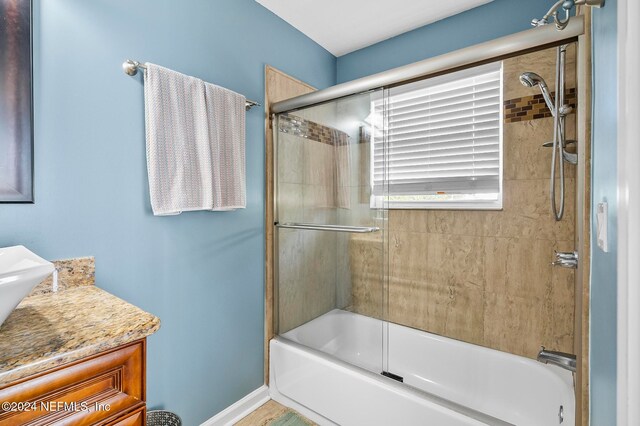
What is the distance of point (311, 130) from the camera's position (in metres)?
1.94

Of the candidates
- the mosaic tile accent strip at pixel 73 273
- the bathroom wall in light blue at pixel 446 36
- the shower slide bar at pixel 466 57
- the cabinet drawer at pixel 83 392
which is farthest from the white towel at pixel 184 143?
the bathroom wall in light blue at pixel 446 36

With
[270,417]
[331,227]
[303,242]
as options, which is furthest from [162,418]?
[331,227]

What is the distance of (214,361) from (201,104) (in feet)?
4.48

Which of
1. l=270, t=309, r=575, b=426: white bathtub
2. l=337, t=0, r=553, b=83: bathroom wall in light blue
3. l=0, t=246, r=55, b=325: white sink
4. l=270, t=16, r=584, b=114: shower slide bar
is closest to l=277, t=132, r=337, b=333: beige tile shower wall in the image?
l=270, t=309, r=575, b=426: white bathtub

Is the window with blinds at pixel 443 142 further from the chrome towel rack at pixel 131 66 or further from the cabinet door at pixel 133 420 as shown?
the cabinet door at pixel 133 420

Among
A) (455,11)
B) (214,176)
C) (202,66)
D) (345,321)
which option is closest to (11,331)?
(214,176)

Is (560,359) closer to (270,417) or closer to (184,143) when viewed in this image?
(270,417)

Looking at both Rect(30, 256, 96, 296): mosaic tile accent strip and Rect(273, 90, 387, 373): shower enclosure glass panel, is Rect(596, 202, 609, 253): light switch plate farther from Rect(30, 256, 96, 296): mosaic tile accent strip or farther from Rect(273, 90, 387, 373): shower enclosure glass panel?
Rect(30, 256, 96, 296): mosaic tile accent strip

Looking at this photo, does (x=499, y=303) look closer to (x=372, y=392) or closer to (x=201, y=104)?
(x=372, y=392)

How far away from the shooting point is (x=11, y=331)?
78cm

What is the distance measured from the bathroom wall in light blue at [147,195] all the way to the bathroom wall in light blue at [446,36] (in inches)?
26.7

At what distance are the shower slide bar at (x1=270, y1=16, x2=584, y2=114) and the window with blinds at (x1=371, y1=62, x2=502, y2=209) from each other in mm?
112

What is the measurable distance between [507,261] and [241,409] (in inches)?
70.4

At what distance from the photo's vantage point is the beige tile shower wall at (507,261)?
66.0 inches
